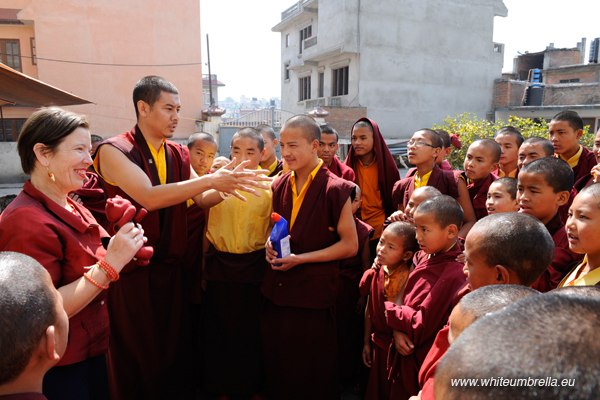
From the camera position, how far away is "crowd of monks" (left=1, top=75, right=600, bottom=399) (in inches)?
79.3

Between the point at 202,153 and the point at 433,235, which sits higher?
the point at 202,153

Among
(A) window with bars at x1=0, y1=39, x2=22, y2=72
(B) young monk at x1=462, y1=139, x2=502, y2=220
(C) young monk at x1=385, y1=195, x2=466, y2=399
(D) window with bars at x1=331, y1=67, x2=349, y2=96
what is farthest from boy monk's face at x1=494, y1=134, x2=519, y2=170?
(A) window with bars at x1=0, y1=39, x2=22, y2=72

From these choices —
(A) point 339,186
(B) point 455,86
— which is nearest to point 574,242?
(A) point 339,186

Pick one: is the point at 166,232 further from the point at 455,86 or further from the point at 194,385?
the point at 455,86

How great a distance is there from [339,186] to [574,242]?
123 centimetres

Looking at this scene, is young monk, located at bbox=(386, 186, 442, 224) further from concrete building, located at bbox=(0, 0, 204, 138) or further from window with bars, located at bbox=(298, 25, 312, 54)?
window with bars, located at bbox=(298, 25, 312, 54)

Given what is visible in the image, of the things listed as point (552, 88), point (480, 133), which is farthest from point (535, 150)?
point (552, 88)

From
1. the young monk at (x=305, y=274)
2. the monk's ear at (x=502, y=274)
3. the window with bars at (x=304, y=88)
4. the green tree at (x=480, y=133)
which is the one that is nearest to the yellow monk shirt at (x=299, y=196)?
the young monk at (x=305, y=274)

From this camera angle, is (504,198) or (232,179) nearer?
(232,179)

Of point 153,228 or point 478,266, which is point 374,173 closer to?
point 153,228

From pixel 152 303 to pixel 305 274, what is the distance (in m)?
0.99

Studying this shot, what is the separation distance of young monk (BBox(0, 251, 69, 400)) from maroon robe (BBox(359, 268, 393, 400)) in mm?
1654

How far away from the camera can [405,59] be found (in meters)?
18.4

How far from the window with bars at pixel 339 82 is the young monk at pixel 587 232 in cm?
1787
